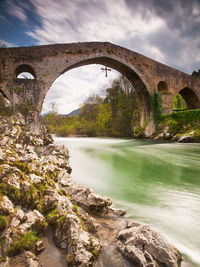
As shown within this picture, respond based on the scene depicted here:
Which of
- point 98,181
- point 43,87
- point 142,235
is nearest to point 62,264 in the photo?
point 142,235

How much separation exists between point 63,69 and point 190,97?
19.1 m

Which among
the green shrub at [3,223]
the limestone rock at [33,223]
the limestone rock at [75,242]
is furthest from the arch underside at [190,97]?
the green shrub at [3,223]

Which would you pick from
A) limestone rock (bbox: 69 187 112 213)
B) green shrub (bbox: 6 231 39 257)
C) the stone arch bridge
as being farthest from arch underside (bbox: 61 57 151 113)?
green shrub (bbox: 6 231 39 257)

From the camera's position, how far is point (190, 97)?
75.7ft

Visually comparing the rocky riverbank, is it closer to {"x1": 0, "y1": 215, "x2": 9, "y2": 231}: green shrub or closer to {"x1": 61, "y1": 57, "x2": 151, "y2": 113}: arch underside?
{"x1": 0, "y1": 215, "x2": 9, "y2": 231}: green shrub

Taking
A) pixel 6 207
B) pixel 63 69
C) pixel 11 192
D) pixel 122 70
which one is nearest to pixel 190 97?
pixel 122 70

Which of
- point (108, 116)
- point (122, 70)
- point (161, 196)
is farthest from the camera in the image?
point (108, 116)

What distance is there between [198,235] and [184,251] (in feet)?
1.63

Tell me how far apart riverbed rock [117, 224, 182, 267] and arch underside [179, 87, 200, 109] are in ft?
77.1

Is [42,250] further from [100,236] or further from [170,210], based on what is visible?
[170,210]

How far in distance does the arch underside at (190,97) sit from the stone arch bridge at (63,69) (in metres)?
2.88

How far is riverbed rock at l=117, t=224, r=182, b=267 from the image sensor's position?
1.74 metres

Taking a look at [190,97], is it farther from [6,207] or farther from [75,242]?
[6,207]

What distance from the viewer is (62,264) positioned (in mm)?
1727
